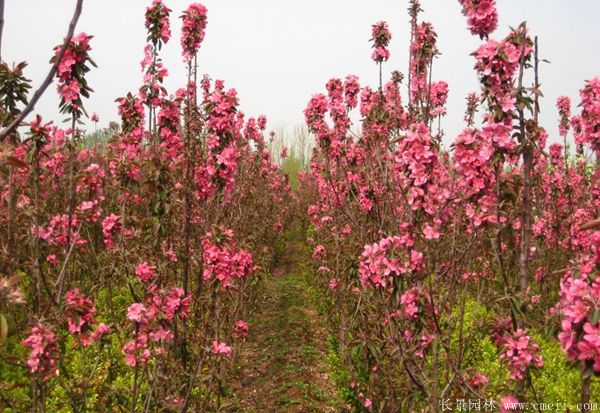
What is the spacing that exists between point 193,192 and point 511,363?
291cm

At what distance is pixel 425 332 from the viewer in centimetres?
351

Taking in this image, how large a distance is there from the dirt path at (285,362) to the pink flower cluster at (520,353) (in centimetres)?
231

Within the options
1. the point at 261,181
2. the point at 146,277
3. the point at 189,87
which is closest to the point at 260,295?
the point at 261,181

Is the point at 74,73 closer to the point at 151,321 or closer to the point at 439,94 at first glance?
the point at 151,321

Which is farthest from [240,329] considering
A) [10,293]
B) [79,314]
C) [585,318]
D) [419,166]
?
[585,318]

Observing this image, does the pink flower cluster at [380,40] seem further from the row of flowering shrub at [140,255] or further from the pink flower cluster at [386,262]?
the pink flower cluster at [386,262]

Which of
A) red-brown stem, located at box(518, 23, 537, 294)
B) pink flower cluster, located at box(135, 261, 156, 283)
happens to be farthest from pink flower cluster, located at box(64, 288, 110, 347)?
red-brown stem, located at box(518, 23, 537, 294)

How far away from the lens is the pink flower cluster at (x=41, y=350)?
8.70 feet

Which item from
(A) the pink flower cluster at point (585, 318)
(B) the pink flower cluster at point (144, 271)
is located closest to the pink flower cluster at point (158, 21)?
(B) the pink flower cluster at point (144, 271)

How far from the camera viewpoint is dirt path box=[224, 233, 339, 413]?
228 inches

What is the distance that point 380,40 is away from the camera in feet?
21.7

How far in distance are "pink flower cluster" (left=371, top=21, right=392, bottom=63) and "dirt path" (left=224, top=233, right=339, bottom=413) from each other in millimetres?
4441

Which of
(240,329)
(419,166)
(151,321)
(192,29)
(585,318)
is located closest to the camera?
(585,318)

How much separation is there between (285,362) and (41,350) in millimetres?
4811
